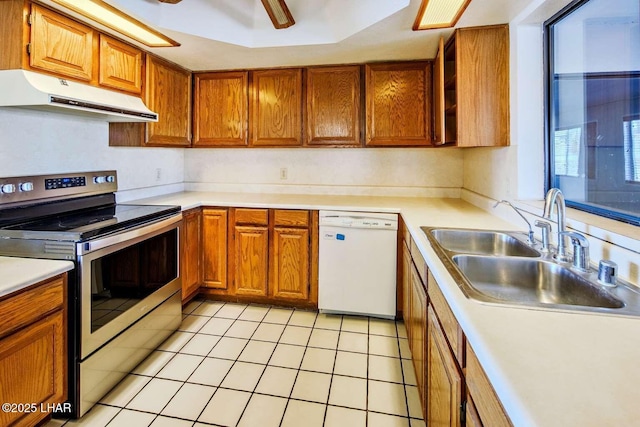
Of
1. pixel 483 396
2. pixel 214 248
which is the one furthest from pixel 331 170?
pixel 483 396

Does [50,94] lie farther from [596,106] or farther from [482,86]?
[596,106]

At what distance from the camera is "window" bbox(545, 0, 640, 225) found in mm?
1363

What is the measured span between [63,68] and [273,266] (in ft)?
6.06

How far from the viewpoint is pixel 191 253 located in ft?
9.01

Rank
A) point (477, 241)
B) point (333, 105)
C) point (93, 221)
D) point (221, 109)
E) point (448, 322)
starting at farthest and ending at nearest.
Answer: point (221, 109) < point (333, 105) < point (93, 221) < point (477, 241) < point (448, 322)

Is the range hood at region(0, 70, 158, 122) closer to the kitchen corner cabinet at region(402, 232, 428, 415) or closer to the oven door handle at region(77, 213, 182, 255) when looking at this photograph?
the oven door handle at region(77, 213, 182, 255)

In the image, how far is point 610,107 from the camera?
1494 mm

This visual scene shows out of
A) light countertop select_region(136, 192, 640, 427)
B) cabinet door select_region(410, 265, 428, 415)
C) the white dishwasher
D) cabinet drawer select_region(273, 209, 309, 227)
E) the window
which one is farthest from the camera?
cabinet drawer select_region(273, 209, 309, 227)

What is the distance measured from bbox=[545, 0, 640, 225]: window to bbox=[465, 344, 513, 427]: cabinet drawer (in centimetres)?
98

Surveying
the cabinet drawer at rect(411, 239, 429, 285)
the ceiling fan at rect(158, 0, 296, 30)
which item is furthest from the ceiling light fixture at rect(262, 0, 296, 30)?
the cabinet drawer at rect(411, 239, 429, 285)

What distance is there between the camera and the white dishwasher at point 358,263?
8.48ft

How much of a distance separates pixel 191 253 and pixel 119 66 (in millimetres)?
1414

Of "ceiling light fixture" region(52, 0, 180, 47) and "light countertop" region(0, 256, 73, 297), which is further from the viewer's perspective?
"ceiling light fixture" region(52, 0, 180, 47)

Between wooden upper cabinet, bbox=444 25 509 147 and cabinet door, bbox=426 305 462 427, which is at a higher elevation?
wooden upper cabinet, bbox=444 25 509 147
